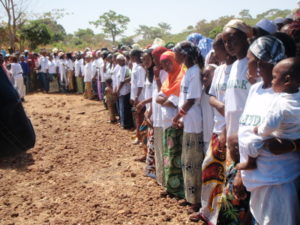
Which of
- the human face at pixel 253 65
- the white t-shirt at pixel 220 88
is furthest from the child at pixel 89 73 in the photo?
the human face at pixel 253 65

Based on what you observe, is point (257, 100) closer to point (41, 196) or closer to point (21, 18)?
point (41, 196)

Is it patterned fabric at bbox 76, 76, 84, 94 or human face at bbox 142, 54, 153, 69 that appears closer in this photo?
human face at bbox 142, 54, 153, 69

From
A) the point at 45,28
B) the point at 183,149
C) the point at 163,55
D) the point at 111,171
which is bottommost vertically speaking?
the point at 111,171

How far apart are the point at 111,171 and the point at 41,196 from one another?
112cm

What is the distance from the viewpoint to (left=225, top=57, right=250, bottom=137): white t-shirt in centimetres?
234

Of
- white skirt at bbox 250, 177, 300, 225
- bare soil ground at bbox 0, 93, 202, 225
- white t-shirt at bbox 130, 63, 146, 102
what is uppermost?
white t-shirt at bbox 130, 63, 146, 102

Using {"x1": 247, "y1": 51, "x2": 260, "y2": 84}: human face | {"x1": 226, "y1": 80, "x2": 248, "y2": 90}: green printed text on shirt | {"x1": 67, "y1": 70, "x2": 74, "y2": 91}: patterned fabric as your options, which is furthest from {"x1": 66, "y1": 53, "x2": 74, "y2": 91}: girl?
{"x1": 247, "y1": 51, "x2": 260, "y2": 84}: human face

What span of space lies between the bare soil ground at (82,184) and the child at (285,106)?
6.08 ft

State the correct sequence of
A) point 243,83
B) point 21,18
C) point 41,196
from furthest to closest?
point 21,18
point 41,196
point 243,83

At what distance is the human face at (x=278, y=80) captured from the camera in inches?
68.7

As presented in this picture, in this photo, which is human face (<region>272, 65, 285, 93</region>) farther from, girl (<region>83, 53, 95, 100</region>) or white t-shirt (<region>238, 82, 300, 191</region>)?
girl (<region>83, 53, 95, 100</region>)

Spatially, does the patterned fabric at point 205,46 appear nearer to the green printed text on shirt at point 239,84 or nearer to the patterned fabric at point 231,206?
the green printed text on shirt at point 239,84

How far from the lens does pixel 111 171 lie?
4922 mm

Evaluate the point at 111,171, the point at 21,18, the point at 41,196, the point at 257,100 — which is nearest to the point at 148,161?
the point at 111,171
